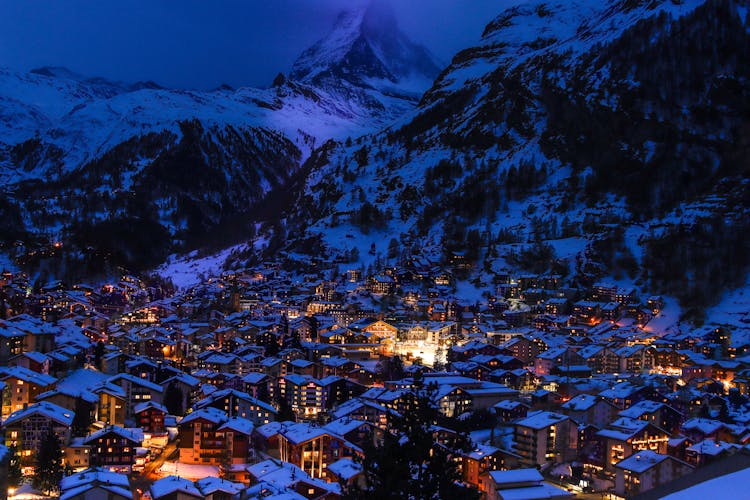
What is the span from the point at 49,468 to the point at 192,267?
154 feet

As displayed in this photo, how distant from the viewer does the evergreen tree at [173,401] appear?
74.9 feet

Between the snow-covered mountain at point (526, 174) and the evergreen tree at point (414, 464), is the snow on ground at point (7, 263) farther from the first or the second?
the evergreen tree at point (414, 464)

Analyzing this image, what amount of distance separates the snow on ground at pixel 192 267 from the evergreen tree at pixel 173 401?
104ft

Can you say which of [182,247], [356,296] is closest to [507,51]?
[182,247]

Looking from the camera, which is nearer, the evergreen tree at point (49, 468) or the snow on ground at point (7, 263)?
the evergreen tree at point (49, 468)

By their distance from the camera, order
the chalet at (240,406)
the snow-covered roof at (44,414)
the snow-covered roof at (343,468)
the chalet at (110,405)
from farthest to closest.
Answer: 1. the chalet at (240,406)
2. the chalet at (110,405)
3. the snow-covered roof at (44,414)
4. the snow-covered roof at (343,468)

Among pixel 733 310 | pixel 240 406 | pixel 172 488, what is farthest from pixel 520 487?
pixel 733 310

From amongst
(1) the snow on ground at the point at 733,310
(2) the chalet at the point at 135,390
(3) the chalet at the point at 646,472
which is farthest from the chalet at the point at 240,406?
(1) the snow on ground at the point at 733,310

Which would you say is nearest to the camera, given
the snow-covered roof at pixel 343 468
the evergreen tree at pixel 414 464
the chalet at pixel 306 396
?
the evergreen tree at pixel 414 464

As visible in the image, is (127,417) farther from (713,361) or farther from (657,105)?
(657,105)

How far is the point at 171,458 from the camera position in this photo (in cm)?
1884

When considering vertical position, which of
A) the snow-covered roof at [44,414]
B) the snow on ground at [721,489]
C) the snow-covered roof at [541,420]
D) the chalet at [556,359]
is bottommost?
the snow-covered roof at [541,420]

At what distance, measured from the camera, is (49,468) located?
1546 cm

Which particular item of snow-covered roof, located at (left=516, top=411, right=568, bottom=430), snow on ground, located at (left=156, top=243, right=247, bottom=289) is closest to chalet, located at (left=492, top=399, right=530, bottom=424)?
snow-covered roof, located at (left=516, top=411, right=568, bottom=430)
